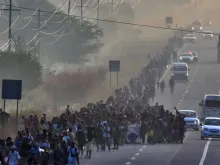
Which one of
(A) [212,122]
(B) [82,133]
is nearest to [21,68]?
(A) [212,122]

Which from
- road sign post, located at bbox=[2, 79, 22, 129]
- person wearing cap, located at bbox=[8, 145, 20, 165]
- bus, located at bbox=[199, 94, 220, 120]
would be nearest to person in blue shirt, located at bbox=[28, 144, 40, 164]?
person wearing cap, located at bbox=[8, 145, 20, 165]

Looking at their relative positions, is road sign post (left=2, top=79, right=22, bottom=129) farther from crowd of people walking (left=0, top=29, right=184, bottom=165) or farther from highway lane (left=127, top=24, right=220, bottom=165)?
highway lane (left=127, top=24, right=220, bottom=165)

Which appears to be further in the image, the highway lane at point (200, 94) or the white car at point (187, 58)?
the white car at point (187, 58)

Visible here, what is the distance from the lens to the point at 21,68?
71000 mm

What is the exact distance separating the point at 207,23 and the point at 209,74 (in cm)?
9154

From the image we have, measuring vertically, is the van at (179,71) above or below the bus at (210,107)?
above

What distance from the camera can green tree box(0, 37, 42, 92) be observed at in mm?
69938

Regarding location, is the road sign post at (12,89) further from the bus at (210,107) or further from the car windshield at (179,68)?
the car windshield at (179,68)

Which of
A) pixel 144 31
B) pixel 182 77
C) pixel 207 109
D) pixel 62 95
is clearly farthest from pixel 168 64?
pixel 144 31

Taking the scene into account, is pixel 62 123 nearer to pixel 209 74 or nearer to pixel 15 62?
pixel 15 62

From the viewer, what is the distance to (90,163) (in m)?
38.7

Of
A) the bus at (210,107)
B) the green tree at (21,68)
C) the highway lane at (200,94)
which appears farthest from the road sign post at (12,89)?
the green tree at (21,68)

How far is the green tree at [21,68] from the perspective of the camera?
6994 centimetres

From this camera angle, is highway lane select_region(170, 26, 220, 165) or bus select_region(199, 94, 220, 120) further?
bus select_region(199, 94, 220, 120)
